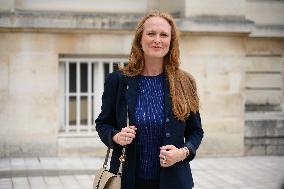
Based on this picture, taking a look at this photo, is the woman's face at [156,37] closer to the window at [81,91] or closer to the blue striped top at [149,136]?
the blue striped top at [149,136]

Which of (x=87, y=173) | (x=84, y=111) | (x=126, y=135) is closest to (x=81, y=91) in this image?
(x=84, y=111)

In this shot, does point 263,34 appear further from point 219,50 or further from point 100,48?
point 100,48

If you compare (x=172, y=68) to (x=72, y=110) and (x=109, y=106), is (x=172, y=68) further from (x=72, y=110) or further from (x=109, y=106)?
(x=72, y=110)

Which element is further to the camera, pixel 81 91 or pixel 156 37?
pixel 81 91

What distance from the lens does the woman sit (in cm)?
314

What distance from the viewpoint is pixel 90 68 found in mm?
9031

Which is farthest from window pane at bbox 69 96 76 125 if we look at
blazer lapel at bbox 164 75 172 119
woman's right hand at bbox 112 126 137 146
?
woman's right hand at bbox 112 126 137 146

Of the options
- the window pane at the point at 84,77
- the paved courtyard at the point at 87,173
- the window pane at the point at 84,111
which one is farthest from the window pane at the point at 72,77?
the paved courtyard at the point at 87,173

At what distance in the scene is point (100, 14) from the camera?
29.4 ft

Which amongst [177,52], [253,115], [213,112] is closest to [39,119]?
[213,112]

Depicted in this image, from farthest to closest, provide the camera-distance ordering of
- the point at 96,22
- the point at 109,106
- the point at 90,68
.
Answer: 1. the point at 90,68
2. the point at 96,22
3. the point at 109,106

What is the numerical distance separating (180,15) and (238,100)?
177 cm

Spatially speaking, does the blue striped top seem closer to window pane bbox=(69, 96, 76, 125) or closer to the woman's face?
the woman's face

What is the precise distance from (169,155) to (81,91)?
245 inches
